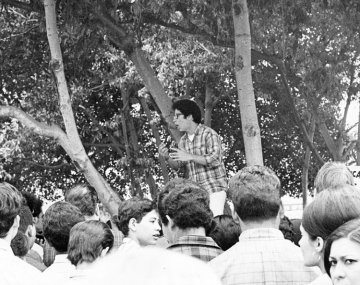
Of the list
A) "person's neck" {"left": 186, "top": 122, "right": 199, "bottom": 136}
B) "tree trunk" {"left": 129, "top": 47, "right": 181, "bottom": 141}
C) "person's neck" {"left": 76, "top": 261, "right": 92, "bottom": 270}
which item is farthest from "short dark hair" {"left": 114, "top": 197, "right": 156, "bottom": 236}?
"tree trunk" {"left": 129, "top": 47, "right": 181, "bottom": 141}

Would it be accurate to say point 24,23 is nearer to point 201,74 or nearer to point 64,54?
point 64,54

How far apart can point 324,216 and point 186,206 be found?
1585mm

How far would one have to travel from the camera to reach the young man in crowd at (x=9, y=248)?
314cm

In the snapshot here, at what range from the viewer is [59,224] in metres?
4.96

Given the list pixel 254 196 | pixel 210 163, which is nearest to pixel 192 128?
pixel 210 163

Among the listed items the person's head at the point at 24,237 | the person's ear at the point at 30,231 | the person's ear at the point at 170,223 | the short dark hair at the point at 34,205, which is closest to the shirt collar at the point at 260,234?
the person's ear at the point at 170,223

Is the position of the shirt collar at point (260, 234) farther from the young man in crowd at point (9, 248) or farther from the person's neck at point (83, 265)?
the young man in crowd at point (9, 248)

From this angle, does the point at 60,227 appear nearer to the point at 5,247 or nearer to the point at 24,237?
the point at 24,237

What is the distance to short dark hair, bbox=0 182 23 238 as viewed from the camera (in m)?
3.92

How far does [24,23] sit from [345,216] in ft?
44.7

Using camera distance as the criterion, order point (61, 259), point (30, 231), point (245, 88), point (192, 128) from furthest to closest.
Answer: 1. point (245, 88)
2. point (192, 128)
3. point (30, 231)
4. point (61, 259)

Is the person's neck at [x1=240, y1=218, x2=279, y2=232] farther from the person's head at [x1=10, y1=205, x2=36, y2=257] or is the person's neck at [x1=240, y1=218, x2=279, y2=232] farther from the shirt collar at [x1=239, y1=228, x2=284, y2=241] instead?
the person's head at [x1=10, y1=205, x2=36, y2=257]

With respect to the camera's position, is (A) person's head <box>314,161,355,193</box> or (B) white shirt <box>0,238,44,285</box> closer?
(B) white shirt <box>0,238,44,285</box>

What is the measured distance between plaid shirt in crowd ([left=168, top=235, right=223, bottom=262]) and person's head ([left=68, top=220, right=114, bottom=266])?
39 centimetres
